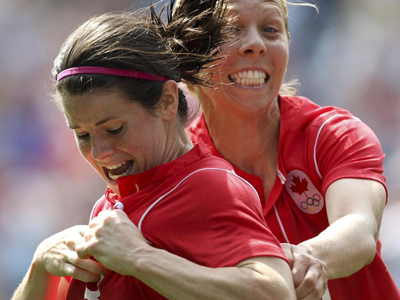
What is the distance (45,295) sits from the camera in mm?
2293

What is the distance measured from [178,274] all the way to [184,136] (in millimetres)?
589

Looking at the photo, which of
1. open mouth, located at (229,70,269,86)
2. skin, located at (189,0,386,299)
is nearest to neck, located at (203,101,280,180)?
skin, located at (189,0,386,299)

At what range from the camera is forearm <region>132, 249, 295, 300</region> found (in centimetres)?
174

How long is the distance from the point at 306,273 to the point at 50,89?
17.0 ft

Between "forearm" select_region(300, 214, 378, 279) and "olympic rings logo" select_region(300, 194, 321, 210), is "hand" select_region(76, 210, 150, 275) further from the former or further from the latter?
"olympic rings logo" select_region(300, 194, 321, 210)

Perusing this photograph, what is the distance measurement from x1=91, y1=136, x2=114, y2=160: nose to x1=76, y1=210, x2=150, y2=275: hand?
0.18 metres

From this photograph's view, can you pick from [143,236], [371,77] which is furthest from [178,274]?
[371,77]

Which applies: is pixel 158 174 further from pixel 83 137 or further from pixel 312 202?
pixel 312 202

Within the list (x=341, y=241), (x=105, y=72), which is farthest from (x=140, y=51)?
(x=341, y=241)

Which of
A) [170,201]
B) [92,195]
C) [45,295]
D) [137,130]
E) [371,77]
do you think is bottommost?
[92,195]

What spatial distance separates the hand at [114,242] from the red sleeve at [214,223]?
65 mm

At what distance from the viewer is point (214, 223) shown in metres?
1.85

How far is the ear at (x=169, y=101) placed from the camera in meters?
2.12

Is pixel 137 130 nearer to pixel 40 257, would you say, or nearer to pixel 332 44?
pixel 40 257
